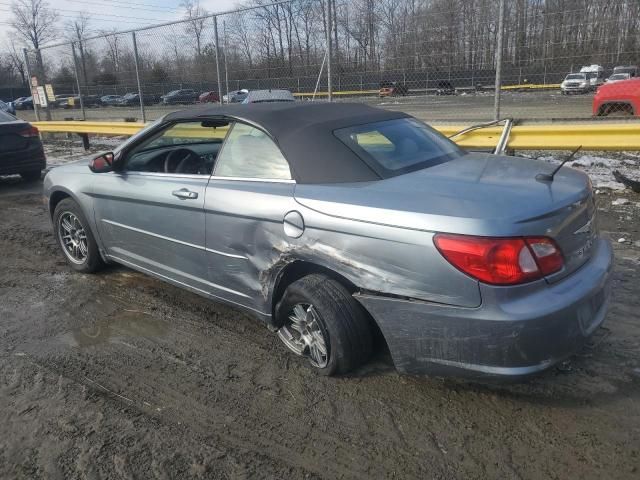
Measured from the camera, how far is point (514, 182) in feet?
9.36

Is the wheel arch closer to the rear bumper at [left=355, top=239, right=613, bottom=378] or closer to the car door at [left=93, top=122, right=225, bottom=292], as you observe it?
the rear bumper at [left=355, top=239, right=613, bottom=378]

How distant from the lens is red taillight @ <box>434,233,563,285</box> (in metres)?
2.40

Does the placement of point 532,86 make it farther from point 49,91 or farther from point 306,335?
point 49,91

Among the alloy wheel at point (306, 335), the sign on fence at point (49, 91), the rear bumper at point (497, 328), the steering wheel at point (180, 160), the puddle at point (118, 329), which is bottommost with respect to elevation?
the puddle at point (118, 329)

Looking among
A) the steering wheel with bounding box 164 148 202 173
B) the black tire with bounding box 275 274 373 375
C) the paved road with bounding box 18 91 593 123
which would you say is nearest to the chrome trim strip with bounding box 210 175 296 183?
the steering wheel with bounding box 164 148 202 173

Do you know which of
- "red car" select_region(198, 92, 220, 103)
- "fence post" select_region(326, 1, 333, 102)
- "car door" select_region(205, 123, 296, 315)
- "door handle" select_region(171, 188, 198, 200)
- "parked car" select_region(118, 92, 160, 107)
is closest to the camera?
"car door" select_region(205, 123, 296, 315)

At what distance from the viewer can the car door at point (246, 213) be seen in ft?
10.3

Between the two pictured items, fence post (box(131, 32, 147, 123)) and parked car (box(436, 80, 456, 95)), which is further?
fence post (box(131, 32, 147, 123))

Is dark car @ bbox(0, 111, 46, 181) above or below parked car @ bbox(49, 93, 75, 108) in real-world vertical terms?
below

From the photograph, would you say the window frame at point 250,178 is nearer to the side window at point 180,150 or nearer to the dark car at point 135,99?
the side window at point 180,150

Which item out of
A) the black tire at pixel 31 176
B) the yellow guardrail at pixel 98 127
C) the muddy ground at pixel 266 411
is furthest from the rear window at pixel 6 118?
the muddy ground at pixel 266 411

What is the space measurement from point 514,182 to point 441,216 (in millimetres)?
625

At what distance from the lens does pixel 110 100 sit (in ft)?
46.0

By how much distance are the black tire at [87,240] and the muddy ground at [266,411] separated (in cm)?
88
